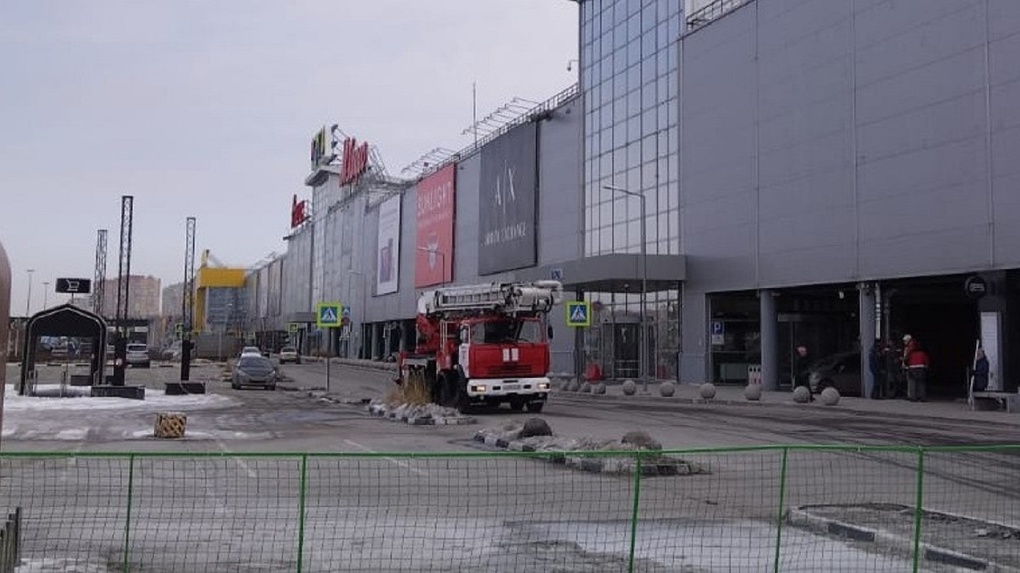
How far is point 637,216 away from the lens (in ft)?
151

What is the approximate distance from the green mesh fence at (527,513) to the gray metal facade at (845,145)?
17.8m

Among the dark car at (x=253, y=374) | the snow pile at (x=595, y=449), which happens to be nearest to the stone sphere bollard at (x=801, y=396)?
the snow pile at (x=595, y=449)

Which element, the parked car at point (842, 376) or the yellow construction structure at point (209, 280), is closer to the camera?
the parked car at point (842, 376)

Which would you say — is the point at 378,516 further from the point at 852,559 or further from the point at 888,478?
the point at 888,478

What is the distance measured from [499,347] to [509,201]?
3543 cm

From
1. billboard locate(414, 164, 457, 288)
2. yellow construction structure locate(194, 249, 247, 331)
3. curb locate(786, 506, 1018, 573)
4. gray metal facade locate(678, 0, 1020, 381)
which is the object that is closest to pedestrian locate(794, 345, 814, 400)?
gray metal facade locate(678, 0, 1020, 381)

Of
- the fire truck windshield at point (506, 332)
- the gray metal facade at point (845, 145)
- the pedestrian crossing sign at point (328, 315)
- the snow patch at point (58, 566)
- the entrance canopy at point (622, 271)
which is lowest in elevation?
the snow patch at point (58, 566)

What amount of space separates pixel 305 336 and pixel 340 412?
102 m

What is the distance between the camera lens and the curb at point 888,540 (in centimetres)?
739

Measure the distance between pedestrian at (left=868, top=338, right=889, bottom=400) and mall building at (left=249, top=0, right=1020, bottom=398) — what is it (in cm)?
47

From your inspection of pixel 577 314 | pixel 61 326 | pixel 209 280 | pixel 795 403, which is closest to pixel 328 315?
pixel 61 326

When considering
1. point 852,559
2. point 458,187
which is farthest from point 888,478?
point 458,187

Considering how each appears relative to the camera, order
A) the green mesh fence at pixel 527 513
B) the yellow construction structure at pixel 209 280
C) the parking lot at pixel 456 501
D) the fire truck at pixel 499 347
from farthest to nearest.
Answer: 1. the yellow construction structure at pixel 209 280
2. the fire truck at pixel 499 347
3. the parking lot at pixel 456 501
4. the green mesh fence at pixel 527 513

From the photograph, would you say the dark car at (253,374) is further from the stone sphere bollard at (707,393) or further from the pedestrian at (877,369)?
the pedestrian at (877,369)
